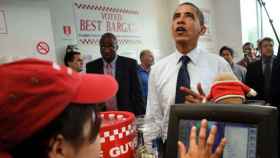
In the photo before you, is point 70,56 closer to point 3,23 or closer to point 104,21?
point 3,23

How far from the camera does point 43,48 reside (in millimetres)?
3037

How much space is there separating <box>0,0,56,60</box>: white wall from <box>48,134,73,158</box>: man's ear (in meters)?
2.50

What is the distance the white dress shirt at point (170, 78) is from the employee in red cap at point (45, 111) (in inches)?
38.4

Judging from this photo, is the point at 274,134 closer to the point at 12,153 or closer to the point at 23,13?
the point at 12,153

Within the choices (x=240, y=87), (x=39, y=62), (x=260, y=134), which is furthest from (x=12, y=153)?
(x=240, y=87)

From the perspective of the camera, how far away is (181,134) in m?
0.81

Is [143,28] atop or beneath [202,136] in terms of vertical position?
atop

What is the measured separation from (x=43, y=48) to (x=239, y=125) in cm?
270

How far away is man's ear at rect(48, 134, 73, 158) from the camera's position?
55 centimetres

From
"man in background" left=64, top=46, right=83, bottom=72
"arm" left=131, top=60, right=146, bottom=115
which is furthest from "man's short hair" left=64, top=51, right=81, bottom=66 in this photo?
"arm" left=131, top=60, right=146, bottom=115

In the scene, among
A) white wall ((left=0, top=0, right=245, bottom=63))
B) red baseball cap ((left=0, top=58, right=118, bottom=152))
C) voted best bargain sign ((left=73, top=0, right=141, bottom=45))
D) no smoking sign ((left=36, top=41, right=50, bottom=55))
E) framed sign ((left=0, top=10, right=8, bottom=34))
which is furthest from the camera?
voted best bargain sign ((left=73, top=0, right=141, bottom=45))

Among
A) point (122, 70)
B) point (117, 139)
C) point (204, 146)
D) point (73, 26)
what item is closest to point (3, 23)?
point (73, 26)

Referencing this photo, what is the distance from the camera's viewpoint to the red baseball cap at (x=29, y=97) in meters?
0.52

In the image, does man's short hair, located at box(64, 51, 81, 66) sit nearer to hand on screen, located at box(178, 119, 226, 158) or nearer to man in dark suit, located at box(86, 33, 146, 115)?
man in dark suit, located at box(86, 33, 146, 115)
